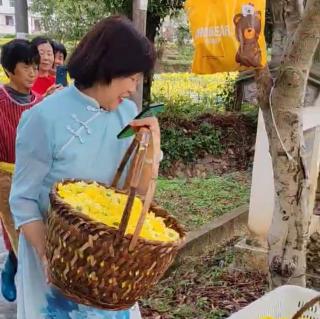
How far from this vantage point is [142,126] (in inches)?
60.0

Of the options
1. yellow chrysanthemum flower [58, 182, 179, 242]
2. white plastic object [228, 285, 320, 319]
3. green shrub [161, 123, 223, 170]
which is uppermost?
yellow chrysanthemum flower [58, 182, 179, 242]

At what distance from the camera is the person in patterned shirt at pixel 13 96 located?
278cm

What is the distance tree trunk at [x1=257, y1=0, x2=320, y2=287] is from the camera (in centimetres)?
226

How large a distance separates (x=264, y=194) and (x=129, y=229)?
7.51ft

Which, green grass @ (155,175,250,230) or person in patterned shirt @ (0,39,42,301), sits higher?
person in patterned shirt @ (0,39,42,301)

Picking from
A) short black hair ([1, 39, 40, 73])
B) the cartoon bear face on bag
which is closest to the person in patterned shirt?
short black hair ([1, 39, 40, 73])

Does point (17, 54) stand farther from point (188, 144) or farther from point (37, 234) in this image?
point (188, 144)

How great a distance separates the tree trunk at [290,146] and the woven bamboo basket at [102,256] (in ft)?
3.51

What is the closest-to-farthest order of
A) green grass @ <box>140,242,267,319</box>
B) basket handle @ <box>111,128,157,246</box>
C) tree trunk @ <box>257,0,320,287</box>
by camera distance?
basket handle @ <box>111,128,157,246</box>
tree trunk @ <box>257,0,320,287</box>
green grass @ <box>140,242,267,319</box>

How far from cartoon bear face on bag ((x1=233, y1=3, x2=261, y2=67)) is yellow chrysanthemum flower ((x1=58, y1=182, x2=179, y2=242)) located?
2.56 ft

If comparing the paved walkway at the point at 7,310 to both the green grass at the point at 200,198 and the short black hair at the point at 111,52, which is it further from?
the short black hair at the point at 111,52

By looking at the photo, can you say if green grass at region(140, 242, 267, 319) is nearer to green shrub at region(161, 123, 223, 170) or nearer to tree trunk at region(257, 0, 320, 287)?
tree trunk at region(257, 0, 320, 287)

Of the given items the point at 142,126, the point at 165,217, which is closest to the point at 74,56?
the point at 142,126

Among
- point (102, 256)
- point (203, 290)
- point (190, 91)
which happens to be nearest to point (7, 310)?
point (203, 290)
